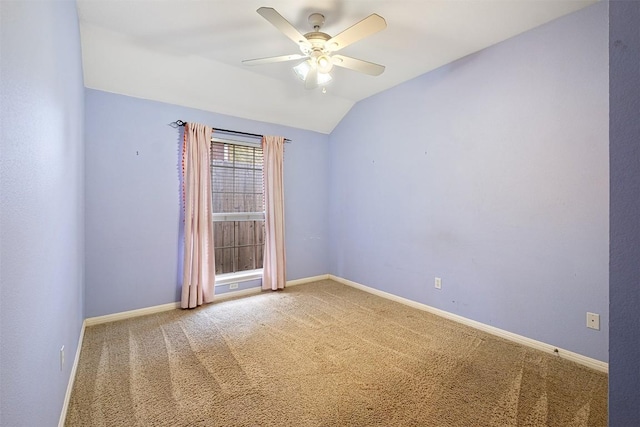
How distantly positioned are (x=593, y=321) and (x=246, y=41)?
3738mm

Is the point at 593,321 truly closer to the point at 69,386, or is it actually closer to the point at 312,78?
the point at 312,78

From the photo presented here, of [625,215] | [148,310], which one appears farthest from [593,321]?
[148,310]

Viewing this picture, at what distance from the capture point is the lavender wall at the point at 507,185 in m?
2.17

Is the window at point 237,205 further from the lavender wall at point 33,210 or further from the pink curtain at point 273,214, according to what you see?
the lavender wall at point 33,210

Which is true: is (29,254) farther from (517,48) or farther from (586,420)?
(517,48)

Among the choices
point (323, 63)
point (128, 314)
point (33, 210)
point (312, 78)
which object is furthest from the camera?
point (128, 314)

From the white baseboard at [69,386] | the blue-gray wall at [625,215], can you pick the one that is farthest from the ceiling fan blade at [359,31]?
the white baseboard at [69,386]

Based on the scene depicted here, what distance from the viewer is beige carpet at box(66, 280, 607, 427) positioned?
1648mm

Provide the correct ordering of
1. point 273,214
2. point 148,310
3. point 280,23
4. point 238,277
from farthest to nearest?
1. point 273,214
2. point 238,277
3. point 148,310
4. point 280,23

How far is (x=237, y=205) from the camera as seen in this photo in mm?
3928

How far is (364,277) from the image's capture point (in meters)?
4.09

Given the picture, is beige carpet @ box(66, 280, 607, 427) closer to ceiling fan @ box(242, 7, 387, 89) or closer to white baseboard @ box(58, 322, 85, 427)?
white baseboard @ box(58, 322, 85, 427)

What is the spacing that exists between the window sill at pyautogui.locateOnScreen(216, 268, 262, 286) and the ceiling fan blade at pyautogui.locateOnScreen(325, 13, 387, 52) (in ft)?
9.73

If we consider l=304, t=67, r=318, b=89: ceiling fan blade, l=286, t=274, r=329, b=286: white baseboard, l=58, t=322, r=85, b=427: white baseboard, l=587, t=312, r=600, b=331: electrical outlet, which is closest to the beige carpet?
l=58, t=322, r=85, b=427: white baseboard
